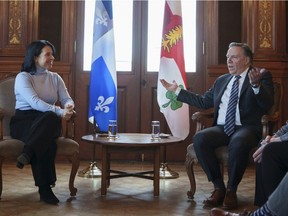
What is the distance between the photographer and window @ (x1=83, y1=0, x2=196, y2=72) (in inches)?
176

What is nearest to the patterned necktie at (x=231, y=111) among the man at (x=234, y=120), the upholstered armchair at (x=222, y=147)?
the man at (x=234, y=120)

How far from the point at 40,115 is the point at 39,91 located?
23 centimetres

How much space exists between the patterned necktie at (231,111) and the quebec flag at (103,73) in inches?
51.3

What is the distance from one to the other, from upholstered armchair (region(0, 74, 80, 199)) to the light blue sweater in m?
0.16

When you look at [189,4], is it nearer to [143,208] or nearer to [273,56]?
[273,56]

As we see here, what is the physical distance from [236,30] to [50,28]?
2.07 metres

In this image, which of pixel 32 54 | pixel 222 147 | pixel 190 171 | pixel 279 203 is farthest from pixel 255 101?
pixel 32 54

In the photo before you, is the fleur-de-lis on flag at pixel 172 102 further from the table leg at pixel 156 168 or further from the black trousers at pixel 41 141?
the black trousers at pixel 41 141

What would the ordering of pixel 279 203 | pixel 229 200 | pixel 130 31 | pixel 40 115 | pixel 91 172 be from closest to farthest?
pixel 279 203
pixel 229 200
pixel 40 115
pixel 91 172
pixel 130 31

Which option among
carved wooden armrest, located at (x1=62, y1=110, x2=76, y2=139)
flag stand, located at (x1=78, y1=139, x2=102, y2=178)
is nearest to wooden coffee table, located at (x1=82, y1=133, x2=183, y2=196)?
carved wooden armrest, located at (x1=62, y1=110, x2=76, y2=139)

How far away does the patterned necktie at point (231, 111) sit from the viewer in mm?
2686

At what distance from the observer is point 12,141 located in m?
2.58

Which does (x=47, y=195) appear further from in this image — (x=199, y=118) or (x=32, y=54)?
(x=199, y=118)

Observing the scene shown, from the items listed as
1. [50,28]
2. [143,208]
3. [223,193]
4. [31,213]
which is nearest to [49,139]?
[31,213]
